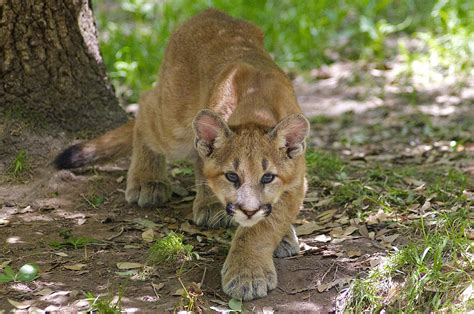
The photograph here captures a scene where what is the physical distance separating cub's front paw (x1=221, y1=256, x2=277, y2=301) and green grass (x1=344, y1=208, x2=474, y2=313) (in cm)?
51

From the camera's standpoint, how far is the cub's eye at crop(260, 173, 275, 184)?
15.7 feet

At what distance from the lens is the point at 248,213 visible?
4641mm

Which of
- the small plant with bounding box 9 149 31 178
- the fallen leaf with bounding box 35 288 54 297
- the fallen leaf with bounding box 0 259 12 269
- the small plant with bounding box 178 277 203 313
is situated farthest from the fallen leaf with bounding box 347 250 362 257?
the small plant with bounding box 9 149 31 178

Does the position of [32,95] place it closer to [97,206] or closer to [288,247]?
[97,206]

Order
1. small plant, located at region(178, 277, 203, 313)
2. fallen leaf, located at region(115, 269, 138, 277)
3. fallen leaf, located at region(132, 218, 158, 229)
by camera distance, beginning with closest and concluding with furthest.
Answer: small plant, located at region(178, 277, 203, 313) < fallen leaf, located at region(115, 269, 138, 277) < fallen leaf, located at region(132, 218, 158, 229)

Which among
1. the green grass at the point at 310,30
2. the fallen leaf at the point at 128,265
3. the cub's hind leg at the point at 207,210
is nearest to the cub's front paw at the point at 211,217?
the cub's hind leg at the point at 207,210

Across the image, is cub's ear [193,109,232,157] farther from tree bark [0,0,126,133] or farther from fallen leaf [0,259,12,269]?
tree bark [0,0,126,133]

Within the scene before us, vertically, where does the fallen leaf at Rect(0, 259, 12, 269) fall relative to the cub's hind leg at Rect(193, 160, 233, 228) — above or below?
above

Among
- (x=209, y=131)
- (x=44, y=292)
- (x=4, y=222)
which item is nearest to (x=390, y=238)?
(x=209, y=131)

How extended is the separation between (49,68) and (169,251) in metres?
2.23

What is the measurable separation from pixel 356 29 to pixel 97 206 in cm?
570

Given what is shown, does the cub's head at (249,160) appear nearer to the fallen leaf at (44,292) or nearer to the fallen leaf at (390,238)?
the fallen leaf at (390,238)

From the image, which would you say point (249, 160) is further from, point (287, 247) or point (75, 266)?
point (75, 266)

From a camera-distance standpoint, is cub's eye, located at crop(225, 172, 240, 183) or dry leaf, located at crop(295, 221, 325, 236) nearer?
cub's eye, located at crop(225, 172, 240, 183)
